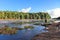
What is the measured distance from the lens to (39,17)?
170750mm

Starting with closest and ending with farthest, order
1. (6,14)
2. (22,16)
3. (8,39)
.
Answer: (8,39) < (6,14) < (22,16)

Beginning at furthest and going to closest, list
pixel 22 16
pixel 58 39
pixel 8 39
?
pixel 22 16
pixel 8 39
pixel 58 39

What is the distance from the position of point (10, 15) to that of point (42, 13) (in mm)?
30705

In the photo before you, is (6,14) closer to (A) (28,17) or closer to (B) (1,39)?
(A) (28,17)

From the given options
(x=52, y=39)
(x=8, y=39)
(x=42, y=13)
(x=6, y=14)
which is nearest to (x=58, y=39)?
(x=52, y=39)

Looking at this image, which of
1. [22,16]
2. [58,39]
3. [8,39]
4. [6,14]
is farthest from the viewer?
[22,16]

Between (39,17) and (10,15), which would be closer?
(10,15)

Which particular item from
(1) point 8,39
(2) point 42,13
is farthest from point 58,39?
(2) point 42,13

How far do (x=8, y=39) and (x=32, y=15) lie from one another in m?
144

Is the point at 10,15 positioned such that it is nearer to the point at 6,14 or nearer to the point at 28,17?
the point at 6,14

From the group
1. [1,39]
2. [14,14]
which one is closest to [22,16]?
[14,14]

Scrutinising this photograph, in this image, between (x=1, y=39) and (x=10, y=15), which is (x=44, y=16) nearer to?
(x=10, y=15)

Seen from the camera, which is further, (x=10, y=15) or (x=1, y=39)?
(x=10, y=15)

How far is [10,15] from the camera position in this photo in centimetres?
15375
